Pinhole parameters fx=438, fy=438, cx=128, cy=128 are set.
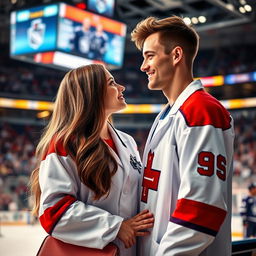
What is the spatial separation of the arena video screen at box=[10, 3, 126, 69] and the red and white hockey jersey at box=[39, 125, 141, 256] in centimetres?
644

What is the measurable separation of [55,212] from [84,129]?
362 mm

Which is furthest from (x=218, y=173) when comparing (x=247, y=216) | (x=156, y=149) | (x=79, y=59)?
(x=79, y=59)

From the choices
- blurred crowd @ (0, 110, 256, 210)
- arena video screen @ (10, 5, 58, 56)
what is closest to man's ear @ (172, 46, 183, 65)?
arena video screen @ (10, 5, 58, 56)

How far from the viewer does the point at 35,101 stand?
664 inches

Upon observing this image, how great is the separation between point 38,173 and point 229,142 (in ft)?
2.73

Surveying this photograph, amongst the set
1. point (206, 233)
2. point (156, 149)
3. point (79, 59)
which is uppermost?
point (79, 59)

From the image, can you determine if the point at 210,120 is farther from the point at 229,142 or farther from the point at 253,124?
the point at 253,124

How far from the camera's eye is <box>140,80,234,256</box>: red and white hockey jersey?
149 centimetres

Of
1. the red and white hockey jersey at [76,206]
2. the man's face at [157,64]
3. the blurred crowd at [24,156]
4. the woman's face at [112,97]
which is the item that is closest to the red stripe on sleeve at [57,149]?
the red and white hockey jersey at [76,206]

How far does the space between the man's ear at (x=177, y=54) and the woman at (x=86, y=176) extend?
328 millimetres

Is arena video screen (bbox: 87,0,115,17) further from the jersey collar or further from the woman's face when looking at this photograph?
the jersey collar

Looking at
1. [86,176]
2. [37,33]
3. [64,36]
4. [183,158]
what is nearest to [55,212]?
[86,176]

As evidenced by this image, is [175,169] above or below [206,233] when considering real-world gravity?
→ above

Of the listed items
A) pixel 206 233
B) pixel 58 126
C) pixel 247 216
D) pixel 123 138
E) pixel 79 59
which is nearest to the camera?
pixel 206 233
